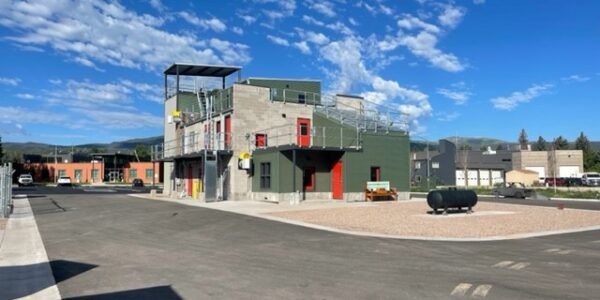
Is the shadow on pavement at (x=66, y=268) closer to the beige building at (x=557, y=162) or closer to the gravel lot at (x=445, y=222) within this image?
the gravel lot at (x=445, y=222)

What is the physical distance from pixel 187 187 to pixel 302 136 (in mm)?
11634

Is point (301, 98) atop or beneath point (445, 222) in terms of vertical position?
atop

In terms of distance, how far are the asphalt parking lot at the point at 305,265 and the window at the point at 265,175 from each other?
13.9 meters

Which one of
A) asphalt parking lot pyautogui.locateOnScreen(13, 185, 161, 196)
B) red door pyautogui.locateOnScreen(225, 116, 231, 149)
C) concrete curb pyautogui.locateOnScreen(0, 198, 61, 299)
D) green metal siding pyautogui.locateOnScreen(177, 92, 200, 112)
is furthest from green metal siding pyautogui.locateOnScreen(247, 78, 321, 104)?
concrete curb pyautogui.locateOnScreen(0, 198, 61, 299)

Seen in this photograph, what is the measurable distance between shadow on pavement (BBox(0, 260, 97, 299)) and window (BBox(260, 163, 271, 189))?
66.3ft

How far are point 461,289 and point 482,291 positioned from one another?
0.31 metres

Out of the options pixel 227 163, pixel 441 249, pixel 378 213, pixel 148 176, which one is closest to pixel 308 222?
pixel 378 213

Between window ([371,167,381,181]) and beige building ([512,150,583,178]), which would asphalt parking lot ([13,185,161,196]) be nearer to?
window ([371,167,381,181])

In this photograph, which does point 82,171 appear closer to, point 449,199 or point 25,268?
point 449,199

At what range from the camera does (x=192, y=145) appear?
38.8 metres

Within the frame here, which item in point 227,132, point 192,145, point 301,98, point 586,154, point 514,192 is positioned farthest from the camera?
point 586,154

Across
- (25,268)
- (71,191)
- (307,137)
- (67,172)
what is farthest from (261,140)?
(67,172)

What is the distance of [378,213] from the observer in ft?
72.4

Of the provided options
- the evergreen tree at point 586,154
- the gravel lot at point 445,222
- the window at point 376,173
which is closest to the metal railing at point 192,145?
the window at point 376,173
